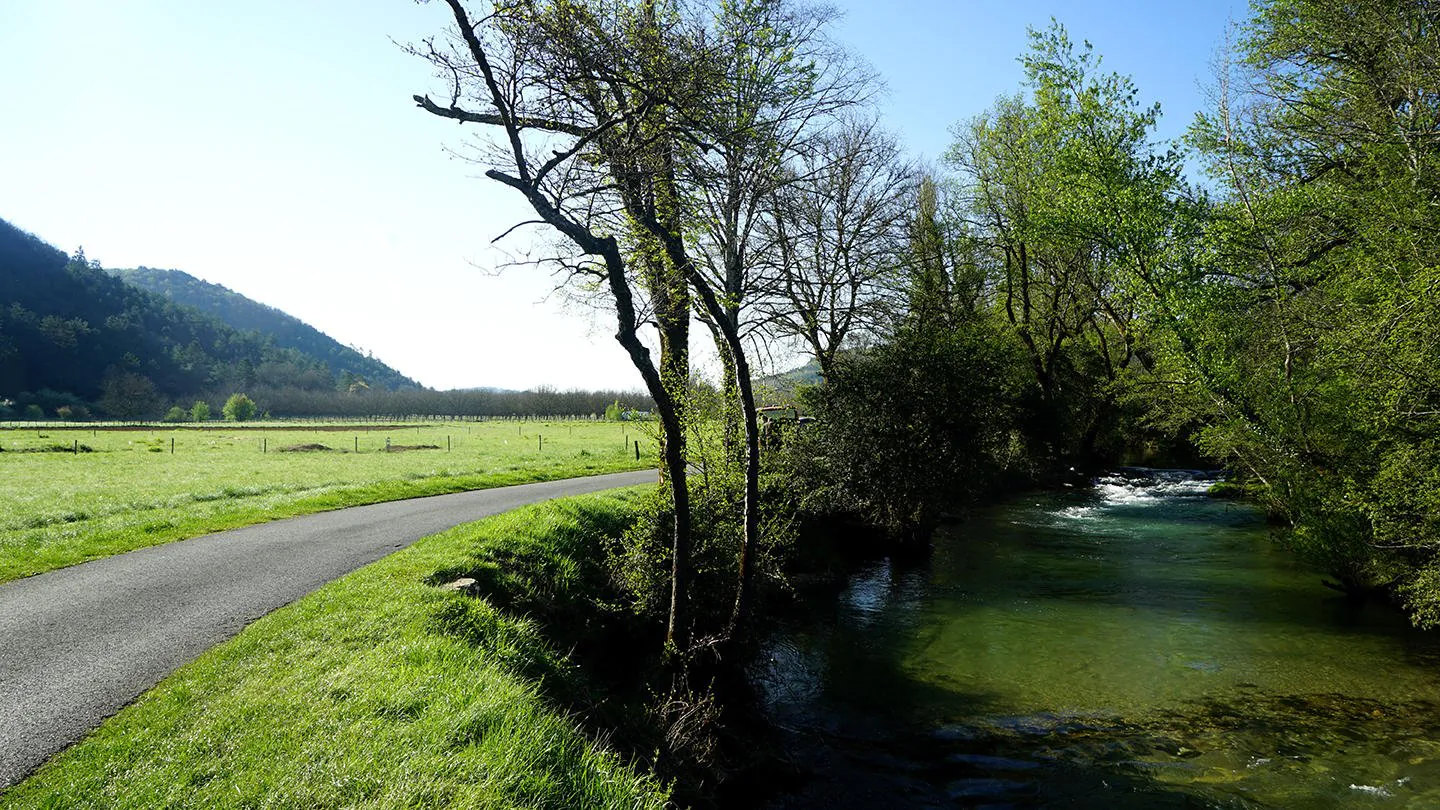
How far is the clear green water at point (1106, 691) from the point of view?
7.16 metres

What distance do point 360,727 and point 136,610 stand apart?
475 cm

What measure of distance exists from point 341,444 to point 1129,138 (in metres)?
58.2

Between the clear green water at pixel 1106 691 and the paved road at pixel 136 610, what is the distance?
563 cm

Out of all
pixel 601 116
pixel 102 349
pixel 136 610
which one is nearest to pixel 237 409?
pixel 102 349

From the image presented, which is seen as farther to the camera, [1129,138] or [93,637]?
[1129,138]

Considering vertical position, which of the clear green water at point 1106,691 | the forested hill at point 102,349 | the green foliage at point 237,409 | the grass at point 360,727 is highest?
the forested hill at point 102,349

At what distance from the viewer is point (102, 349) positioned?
14200 cm

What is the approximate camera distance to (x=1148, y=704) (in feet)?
29.4

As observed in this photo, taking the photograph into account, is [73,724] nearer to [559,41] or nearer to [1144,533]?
[559,41]

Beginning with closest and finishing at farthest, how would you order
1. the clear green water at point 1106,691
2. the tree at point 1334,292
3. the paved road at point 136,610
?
the paved road at point 136,610 → the clear green water at point 1106,691 → the tree at point 1334,292

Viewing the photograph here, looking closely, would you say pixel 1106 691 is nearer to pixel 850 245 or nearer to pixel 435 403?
pixel 850 245

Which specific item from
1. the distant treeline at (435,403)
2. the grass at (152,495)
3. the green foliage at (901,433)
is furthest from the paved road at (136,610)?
the distant treeline at (435,403)

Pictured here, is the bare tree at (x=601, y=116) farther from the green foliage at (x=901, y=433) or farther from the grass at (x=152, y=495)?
the green foliage at (x=901, y=433)

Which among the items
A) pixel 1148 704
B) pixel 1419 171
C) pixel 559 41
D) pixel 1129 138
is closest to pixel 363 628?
pixel 559 41
